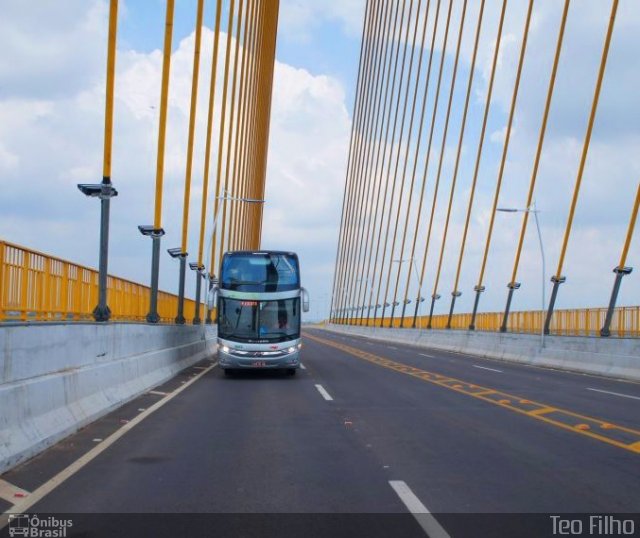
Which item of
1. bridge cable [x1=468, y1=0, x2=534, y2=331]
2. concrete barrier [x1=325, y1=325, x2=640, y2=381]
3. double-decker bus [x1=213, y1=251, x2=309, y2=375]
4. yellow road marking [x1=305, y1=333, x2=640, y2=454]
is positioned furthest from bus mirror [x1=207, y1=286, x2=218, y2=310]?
bridge cable [x1=468, y1=0, x2=534, y2=331]

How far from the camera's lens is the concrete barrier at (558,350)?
23891 mm

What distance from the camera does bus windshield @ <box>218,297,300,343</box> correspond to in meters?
21.2

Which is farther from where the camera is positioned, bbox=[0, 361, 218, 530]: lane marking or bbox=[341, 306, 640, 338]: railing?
bbox=[341, 306, 640, 338]: railing

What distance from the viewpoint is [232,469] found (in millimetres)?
7957

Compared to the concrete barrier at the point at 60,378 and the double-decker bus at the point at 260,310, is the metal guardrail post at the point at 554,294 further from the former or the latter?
the concrete barrier at the point at 60,378

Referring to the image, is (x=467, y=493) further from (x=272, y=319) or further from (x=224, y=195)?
(x=224, y=195)

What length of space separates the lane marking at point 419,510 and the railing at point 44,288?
618 centimetres

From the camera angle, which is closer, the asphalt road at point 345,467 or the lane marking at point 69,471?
the asphalt road at point 345,467

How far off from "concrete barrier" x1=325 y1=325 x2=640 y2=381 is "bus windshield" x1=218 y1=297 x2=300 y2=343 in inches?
430

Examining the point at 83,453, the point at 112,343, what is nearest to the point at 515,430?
the point at 83,453

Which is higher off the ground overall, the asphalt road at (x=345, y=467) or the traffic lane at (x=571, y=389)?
the asphalt road at (x=345, y=467)

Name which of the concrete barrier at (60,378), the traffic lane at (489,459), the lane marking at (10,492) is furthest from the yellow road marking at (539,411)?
the concrete barrier at (60,378)

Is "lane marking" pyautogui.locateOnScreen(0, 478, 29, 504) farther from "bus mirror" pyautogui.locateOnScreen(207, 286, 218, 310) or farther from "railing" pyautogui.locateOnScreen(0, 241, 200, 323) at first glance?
"bus mirror" pyautogui.locateOnScreen(207, 286, 218, 310)

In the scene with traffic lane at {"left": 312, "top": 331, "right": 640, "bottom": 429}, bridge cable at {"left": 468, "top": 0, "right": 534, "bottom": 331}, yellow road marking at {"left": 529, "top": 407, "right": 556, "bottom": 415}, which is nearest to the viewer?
yellow road marking at {"left": 529, "top": 407, "right": 556, "bottom": 415}
